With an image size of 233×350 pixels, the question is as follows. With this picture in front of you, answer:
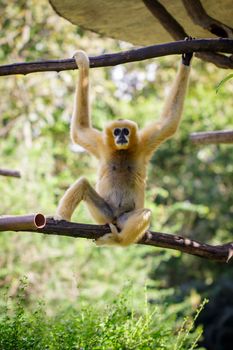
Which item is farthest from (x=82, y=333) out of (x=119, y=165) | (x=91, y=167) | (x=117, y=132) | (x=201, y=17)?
(x=91, y=167)

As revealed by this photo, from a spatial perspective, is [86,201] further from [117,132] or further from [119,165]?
[117,132]

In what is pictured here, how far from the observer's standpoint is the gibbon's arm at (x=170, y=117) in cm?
525

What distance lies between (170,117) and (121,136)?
50 cm

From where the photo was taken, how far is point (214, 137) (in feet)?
19.8

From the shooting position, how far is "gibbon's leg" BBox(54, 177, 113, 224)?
5.19 m

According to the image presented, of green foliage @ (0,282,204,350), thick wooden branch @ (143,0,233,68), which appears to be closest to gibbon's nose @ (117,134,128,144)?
thick wooden branch @ (143,0,233,68)

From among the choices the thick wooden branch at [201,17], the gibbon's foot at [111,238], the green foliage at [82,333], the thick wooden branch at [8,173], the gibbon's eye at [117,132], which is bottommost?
the green foliage at [82,333]

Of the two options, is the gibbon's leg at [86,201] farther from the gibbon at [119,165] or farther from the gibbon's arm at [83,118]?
the gibbon's arm at [83,118]

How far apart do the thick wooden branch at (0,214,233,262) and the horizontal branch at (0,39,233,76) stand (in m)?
0.93

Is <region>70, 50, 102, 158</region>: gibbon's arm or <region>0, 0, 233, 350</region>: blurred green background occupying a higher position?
<region>70, 50, 102, 158</region>: gibbon's arm

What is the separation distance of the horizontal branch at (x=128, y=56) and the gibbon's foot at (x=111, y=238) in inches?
59.3

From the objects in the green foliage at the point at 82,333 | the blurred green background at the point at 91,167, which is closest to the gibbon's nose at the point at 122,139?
the green foliage at the point at 82,333

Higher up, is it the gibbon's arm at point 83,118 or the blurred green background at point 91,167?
the gibbon's arm at point 83,118

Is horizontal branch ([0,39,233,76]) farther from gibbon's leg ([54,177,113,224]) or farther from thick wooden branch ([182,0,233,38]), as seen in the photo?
gibbon's leg ([54,177,113,224])
